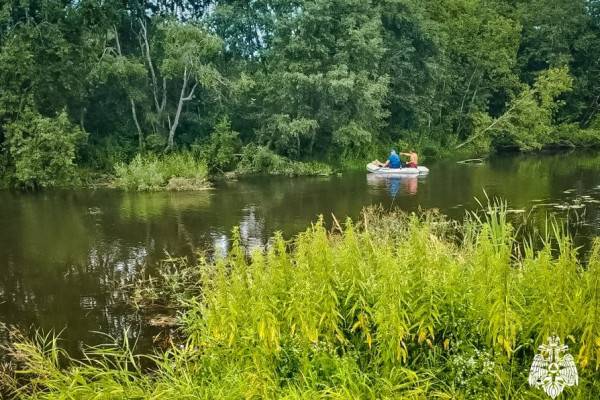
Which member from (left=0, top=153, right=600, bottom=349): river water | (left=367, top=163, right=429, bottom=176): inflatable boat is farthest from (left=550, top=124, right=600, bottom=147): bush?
(left=367, top=163, right=429, bottom=176): inflatable boat

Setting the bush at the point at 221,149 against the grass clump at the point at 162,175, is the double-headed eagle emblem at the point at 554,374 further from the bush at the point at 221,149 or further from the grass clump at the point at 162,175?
the bush at the point at 221,149

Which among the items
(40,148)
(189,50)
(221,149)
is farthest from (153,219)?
(221,149)

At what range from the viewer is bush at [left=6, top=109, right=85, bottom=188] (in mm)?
18641

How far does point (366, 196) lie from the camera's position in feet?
56.1

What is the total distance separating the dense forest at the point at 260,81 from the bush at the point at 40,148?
52 millimetres

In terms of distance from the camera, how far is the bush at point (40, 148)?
61.2 ft

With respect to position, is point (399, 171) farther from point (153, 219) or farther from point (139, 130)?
point (139, 130)

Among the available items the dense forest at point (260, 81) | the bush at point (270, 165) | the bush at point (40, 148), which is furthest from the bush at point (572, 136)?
the bush at point (40, 148)

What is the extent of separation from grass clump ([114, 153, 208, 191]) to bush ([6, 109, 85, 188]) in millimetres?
1885

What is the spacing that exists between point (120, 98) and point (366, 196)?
42.1ft

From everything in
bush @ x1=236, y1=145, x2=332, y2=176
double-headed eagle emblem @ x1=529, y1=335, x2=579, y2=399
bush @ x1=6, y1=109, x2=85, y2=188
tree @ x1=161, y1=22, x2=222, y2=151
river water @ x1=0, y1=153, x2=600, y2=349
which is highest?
tree @ x1=161, y1=22, x2=222, y2=151

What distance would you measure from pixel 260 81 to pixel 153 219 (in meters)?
11.6

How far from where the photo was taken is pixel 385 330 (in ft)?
12.9

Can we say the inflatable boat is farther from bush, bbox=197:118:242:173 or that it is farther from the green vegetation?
the green vegetation
